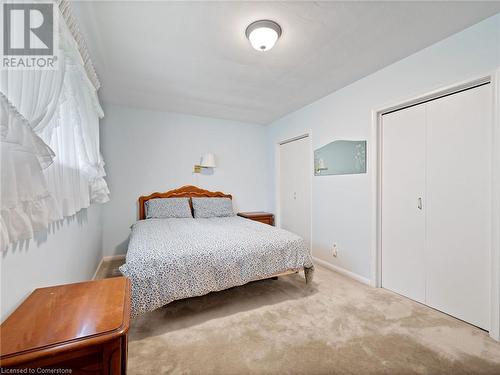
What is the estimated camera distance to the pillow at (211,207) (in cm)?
361

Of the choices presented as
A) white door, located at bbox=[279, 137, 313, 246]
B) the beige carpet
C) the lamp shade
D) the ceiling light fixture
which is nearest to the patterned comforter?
the beige carpet

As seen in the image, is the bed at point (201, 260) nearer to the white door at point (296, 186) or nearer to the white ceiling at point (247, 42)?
the white door at point (296, 186)

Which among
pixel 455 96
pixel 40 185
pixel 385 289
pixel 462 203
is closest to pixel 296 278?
pixel 385 289

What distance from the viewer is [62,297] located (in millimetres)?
1013

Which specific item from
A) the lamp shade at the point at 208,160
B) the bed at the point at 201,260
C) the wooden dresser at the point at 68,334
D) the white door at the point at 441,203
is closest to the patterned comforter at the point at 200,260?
the bed at the point at 201,260

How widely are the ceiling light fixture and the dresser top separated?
6.18 feet

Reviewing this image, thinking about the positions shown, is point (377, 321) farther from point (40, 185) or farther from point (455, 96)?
point (40, 185)

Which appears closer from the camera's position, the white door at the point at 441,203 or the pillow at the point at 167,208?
the white door at the point at 441,203

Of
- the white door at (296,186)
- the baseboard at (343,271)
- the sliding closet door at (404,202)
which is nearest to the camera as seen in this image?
the sliding closet door at (404,202)

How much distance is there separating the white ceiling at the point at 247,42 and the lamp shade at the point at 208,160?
3.62 feet

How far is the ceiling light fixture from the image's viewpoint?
65.9 inches

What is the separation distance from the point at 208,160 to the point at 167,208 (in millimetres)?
1047

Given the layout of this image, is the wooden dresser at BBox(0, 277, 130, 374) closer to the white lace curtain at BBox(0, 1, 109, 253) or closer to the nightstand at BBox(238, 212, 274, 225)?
the white lace curtain at BBox(0, 1, 109, 253)

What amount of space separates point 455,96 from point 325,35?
3.96 ft
